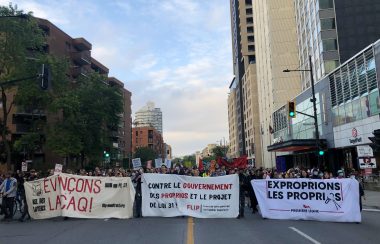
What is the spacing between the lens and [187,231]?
11336mm

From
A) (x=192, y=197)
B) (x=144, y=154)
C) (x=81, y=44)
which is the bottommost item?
(x=192, y=197)

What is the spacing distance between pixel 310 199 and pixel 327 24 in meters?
43.0

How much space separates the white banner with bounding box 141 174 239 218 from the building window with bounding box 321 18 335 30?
42.5 m

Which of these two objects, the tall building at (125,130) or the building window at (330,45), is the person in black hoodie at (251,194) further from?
the tall building at (125,130)

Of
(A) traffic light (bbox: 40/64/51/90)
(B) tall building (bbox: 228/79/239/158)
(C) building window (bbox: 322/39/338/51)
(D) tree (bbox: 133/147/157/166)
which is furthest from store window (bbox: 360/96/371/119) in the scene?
(B) tall building (bbox: 228/79/239/158)

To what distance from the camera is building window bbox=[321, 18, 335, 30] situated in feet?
172

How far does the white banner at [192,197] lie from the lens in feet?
48.0

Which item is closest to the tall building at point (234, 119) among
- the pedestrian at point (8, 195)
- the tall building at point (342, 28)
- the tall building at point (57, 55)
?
the tall building at point (57, 55)

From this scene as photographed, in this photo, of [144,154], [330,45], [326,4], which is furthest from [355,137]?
[144,154]

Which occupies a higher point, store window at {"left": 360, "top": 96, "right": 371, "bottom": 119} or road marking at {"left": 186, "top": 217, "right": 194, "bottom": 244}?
store window at {"left": 360, "top": 96, "right": 371, "bottom": 119}

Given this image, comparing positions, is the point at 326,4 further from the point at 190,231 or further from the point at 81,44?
the point at 190,231

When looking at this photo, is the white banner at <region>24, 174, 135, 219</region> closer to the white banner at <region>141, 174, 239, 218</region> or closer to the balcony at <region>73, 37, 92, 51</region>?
the white banner at <region>141, 174, 239, 218</region>

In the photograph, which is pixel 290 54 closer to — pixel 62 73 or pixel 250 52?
pixel 250 52

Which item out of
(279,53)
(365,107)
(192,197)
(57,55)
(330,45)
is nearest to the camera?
(192,197)
